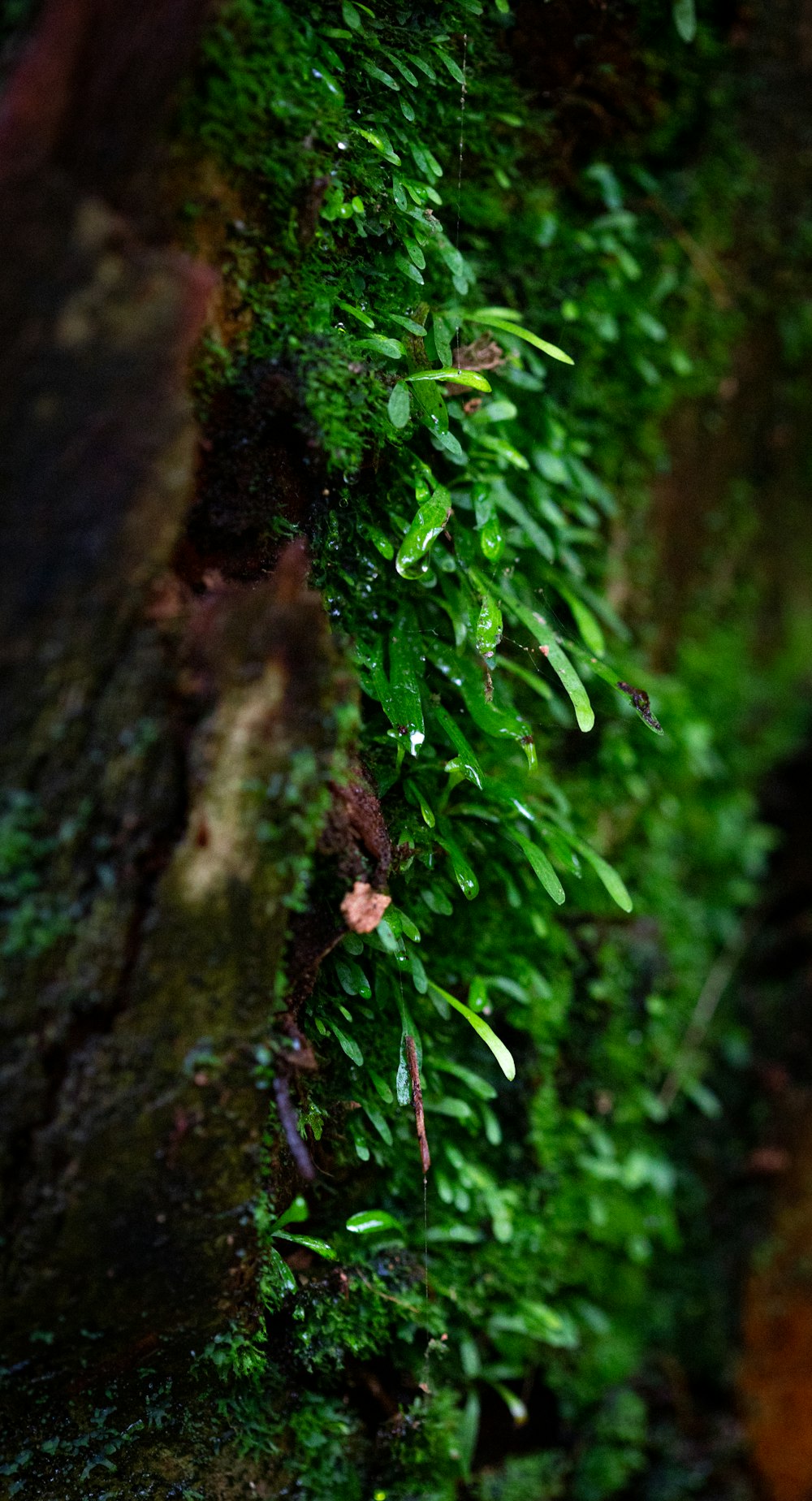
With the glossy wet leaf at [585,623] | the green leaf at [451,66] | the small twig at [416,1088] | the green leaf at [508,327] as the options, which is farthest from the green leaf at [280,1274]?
the green leaf at [451,66]

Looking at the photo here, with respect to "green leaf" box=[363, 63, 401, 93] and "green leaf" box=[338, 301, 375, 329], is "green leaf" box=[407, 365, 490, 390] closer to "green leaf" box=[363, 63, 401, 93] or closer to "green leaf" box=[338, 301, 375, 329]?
"green leaf" box=[338, 301, 375, 329]

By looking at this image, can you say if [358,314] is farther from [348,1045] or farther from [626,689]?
[348,1045]

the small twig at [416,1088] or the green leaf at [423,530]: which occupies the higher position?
the green leaf at [423,530]

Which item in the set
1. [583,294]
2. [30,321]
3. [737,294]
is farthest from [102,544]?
[737,294]

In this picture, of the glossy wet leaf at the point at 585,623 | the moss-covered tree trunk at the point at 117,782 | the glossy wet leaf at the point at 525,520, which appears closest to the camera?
the moss-covered tree trunk at the point at 117,782

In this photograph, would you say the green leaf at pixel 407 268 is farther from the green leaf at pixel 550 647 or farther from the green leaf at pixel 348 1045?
the green leaf at pixel 348 1045

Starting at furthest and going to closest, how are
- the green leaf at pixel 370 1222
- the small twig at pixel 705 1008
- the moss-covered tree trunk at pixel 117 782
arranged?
the small twig at pixel 705 1008 < the green leaf at pixel 370 1222 < the moss-covered tree trunk at pixel 117 782

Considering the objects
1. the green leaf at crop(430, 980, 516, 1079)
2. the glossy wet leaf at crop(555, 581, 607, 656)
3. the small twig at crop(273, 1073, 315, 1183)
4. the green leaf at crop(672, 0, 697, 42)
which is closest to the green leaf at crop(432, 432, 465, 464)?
the glossy wet leaf at crop(555, 581, 607, 656)
